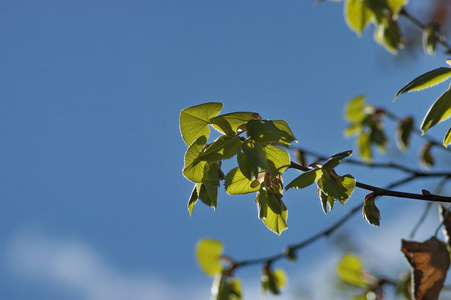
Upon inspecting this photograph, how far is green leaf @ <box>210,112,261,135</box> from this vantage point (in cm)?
76

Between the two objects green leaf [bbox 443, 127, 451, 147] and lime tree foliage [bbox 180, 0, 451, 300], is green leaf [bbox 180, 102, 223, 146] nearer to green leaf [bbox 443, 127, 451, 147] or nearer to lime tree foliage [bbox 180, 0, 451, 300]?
lime tree foliage [bbox 180, 0, 451, 300]

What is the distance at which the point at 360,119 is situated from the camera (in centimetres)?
202

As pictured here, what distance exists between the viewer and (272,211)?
804 millimetres

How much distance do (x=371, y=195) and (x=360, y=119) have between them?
1.30 metres

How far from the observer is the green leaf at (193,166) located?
29.4 inches

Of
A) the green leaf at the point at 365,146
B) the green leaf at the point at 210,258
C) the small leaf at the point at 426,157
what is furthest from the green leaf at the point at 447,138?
the green leaf at the point at 365,146

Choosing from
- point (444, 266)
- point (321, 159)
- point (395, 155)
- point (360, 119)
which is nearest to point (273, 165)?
point (444, 266)

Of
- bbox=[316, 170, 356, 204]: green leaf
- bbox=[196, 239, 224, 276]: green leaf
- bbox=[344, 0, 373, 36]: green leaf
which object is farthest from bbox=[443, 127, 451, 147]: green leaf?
bbox=[196, 239, 224, 276]: green leaf

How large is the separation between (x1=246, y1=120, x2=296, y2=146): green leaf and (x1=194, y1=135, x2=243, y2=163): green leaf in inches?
1.1

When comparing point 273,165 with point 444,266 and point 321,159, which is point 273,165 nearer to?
point 444,266

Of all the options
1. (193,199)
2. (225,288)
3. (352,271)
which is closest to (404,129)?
(352,271)

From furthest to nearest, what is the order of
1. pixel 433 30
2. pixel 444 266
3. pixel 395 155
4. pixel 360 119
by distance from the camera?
pixel 395 155, pixel 360 119, pixel 433 30, pixel 444 266

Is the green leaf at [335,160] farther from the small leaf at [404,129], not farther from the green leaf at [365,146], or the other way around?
the green leaf at [365,146]

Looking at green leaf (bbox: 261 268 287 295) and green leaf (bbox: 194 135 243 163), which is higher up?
green leaf (bbox: 261 268 287 295)
